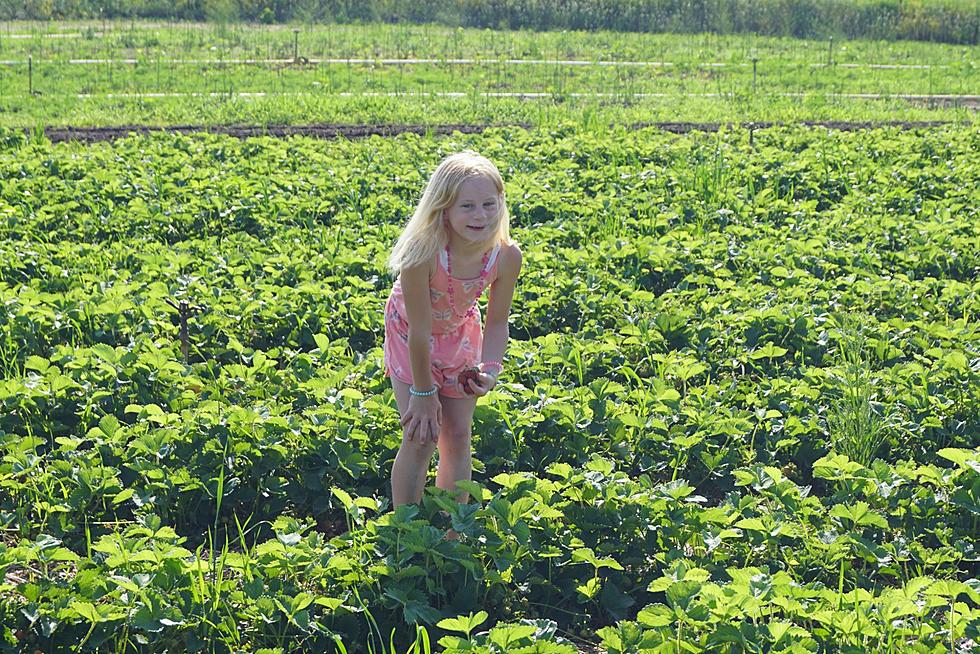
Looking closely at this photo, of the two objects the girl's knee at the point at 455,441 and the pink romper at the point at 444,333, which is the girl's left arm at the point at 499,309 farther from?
the girl's knee at the point at 455,441

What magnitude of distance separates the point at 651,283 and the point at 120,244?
347 cm

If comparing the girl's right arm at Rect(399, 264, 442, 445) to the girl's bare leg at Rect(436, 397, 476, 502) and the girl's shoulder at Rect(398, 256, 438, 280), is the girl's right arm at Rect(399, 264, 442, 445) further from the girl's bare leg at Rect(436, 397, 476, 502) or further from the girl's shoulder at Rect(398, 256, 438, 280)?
the girl's bare leg at Rect(436, 397, 476, 502)

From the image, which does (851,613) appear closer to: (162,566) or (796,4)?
(162,566)

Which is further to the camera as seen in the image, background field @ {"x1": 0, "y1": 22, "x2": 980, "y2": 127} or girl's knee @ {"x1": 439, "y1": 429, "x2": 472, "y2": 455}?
background field @ {"x1": 0, "y1": 22, "x2": 980, "y2": 127}

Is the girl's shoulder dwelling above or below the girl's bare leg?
above

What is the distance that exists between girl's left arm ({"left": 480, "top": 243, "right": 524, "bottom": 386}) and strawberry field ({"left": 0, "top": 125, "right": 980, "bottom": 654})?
495mm

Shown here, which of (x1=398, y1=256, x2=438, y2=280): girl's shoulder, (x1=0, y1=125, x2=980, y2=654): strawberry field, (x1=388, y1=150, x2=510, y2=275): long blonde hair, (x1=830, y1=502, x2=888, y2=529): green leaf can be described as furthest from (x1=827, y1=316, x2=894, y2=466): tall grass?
(x1=398, y1=256, x2=438, y2=280): girl's shoulder

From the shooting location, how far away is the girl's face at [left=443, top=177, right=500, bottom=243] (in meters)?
3.76

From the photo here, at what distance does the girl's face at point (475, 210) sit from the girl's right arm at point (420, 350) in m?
0.18

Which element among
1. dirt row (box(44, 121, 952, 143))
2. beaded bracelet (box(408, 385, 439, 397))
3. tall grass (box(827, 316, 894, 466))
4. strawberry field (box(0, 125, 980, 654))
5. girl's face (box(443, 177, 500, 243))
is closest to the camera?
strawberry field (box(0, 125, 980, 654))

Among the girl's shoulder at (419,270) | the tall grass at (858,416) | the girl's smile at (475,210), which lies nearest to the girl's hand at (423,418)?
the girl's shoulder at (419,270)

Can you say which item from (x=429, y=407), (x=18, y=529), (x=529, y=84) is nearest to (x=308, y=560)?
(x=429, y=407)

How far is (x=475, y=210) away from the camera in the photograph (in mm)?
3775

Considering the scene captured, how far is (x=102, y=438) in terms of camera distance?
455 centimetres
